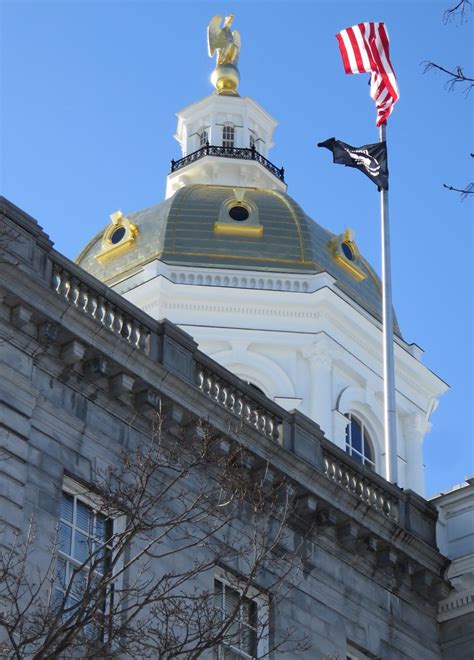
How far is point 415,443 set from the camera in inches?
1907

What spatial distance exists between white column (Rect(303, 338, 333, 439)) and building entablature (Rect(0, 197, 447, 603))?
17405mm

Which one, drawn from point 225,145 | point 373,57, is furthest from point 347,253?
point 373,57

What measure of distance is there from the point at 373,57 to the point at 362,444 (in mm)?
14677

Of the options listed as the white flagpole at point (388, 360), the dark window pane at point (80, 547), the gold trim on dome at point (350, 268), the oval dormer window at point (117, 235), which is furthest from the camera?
the gold trim on dome at point (350, 268)

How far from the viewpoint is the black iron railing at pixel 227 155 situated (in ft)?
184

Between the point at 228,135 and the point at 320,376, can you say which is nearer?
the point at 320,376

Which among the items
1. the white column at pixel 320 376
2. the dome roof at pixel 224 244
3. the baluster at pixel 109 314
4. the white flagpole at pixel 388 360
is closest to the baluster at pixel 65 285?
the baluster at pixel 109 314

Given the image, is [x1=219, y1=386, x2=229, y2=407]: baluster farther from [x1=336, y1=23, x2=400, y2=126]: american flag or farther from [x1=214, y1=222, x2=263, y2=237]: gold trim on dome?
[x1=214, y1=222, x2=263, y2=237]: gold trim on dome

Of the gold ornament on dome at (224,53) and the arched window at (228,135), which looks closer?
the arched window at (228,135)

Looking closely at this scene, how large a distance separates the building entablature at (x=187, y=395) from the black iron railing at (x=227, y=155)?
29.5 meters

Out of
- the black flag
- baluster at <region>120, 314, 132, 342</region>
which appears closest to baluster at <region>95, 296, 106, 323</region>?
baluster at <region>120, 314, 132, 342</region>

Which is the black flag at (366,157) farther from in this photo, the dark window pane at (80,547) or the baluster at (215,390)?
the dark window pane at (80,547)

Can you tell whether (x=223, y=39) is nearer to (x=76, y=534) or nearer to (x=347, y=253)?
(x=347, y=253)

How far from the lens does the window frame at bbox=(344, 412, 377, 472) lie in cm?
4588
